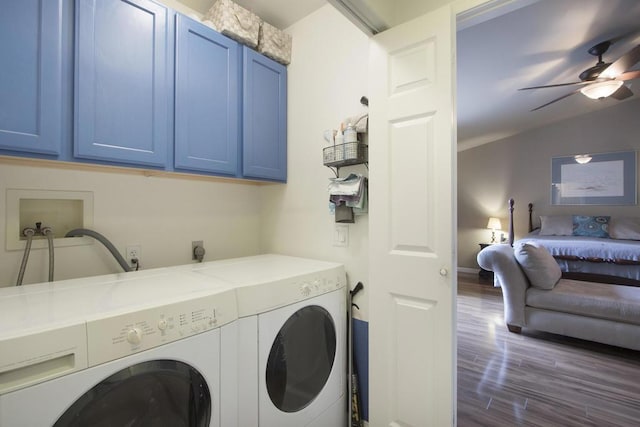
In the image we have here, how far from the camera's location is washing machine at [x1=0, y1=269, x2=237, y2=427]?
657 millimetres

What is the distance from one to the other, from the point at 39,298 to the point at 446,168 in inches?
62.0

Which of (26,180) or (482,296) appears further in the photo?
(482,296)

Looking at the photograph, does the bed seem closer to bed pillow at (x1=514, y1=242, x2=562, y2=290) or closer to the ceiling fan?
bed pillow at (x1=514, y1=242, x2=562, y2=290)

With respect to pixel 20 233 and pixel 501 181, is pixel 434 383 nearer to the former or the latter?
pixel 20 233

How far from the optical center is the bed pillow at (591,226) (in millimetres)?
4559

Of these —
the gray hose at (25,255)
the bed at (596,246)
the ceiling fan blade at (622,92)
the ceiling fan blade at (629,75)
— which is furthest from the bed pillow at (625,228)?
the gray hose at (25,255)

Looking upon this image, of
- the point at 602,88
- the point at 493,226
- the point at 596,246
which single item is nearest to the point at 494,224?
the point at 493,226

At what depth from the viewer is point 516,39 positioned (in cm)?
252

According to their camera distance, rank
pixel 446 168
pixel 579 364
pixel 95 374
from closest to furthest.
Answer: pixel 95 374 → pixel 446 168 → pixel 579 364

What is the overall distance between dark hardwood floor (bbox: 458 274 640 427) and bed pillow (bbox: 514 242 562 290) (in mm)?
550

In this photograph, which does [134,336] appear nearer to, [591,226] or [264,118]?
[264,118]

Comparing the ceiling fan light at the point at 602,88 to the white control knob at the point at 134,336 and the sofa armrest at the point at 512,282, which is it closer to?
the sofa armrest at the point at 512,282

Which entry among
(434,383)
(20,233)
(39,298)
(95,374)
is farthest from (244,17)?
(434,383)

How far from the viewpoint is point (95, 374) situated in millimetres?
734
